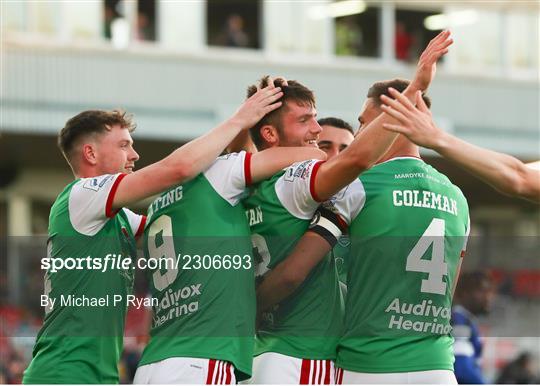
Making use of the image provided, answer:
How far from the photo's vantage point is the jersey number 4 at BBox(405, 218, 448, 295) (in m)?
7.11

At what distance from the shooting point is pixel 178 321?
22.8 feet

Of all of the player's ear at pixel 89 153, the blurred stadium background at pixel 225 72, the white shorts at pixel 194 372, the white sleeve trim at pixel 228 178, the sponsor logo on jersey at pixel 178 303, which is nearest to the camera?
the white shorts at pixel 194 372

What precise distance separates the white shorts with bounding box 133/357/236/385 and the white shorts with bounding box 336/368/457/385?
0.68 m

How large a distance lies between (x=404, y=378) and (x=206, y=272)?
118cm

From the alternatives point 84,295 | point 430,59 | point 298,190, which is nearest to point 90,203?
point 84,295

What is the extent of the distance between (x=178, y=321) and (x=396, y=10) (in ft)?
81.6

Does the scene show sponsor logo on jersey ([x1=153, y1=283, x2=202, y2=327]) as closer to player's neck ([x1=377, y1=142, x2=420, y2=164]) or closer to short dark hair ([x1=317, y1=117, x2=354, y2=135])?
player's neck ([x1=377, y1=142, x2=420, y2=164])

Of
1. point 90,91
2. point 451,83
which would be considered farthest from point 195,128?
point 451,83

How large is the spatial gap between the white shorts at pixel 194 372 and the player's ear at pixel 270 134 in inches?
51.5

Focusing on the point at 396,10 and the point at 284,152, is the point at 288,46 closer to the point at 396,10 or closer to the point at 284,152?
the point at 396,10

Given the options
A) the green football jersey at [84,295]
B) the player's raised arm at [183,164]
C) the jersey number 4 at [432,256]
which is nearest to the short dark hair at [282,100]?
the player's raised arm at [183,164]

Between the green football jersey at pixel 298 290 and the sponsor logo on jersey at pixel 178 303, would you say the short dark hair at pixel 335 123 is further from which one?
the sponsor logo on jersey at pixel 178 303

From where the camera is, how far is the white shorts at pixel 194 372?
683 centimetres

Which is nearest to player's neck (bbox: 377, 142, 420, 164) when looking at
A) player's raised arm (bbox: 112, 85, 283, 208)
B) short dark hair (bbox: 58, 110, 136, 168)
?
player's raised arm (bbox: 112, 85, 283, 208)
